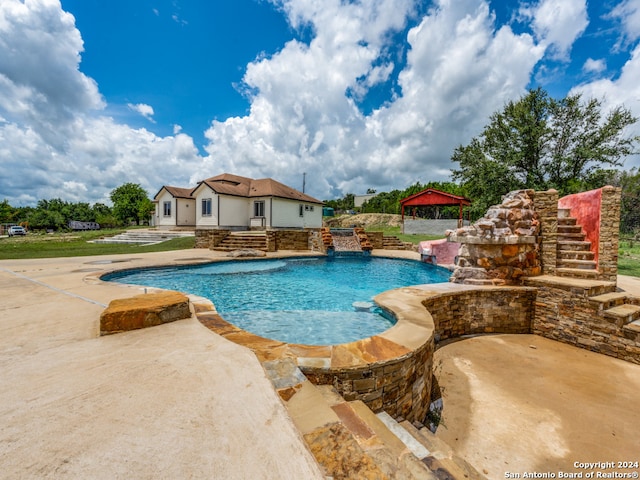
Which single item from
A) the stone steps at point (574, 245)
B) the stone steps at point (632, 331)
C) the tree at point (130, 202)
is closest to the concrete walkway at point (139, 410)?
the stone steps at point (632, 331)

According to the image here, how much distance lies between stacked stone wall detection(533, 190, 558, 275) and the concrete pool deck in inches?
119

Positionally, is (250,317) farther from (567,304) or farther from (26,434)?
(567,304)

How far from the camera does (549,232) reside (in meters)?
6.34

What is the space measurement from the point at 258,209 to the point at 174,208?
7716 mm

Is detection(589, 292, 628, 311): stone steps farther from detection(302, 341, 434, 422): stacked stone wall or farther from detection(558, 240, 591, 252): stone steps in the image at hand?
detection(302, 341, 434, 422): stacked stone wall

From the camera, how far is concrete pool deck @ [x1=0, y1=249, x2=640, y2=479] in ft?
4.07

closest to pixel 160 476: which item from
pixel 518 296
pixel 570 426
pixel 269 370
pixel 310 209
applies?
pixel 269 370

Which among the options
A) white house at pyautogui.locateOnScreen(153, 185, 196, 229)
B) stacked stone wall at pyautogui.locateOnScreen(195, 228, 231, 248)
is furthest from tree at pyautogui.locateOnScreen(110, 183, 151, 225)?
stacked stone wall at pyautogui.locateOnScreen(195, 228, 231, 248)

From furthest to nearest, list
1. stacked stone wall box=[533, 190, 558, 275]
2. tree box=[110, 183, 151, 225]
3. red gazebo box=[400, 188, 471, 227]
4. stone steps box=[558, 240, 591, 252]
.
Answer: tree box=[110, 183, 151, 225], red gazebo box=[400, 188, 471, 227], stone steps box=[558, 240, 591, 252], stacked stone wall box=[533, 190, 558, 275]

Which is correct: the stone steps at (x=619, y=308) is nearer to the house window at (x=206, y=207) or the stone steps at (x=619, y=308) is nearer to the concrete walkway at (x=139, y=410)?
the concrete walkway at (x=139, y=410)

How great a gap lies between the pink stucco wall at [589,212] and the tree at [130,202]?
46577 millimetres

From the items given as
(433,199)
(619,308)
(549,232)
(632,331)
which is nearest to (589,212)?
(549,232)

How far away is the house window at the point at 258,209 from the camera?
70.8 feet

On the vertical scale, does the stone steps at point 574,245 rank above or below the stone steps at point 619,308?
above
